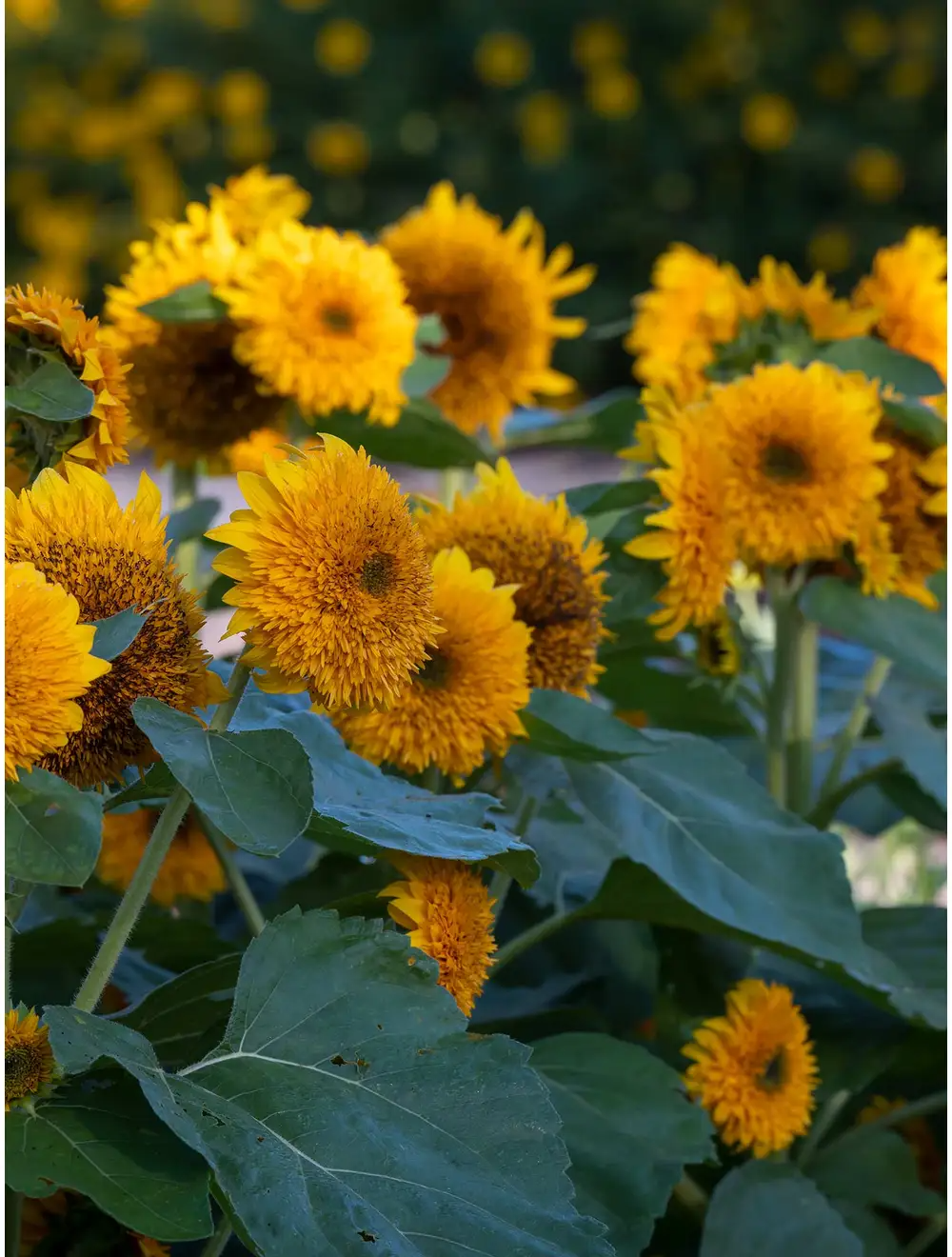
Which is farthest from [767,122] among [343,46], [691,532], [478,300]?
[691,532]

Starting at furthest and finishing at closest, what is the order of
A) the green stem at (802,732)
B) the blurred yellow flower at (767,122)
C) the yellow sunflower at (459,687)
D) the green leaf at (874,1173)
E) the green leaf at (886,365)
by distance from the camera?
the blurred yellow flower at (767,122) < the green stem at (802,732) < the green leaf at (886,365) < the green leaf at (874,1173) < the yellow sunflower at (459,687)

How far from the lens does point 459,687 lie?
945 millimetres

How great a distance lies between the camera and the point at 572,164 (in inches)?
203

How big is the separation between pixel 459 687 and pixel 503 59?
4554 mm

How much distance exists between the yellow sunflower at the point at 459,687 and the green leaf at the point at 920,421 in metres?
0.49

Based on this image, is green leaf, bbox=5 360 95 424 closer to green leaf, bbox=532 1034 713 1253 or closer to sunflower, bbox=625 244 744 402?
green leaf, bbox=532 1034 713 1253

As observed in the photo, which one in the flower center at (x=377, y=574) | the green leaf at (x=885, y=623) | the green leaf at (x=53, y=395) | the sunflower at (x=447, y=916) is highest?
the green leaf at (x=53, y=395)

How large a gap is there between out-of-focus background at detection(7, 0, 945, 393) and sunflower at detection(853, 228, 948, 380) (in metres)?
3.61

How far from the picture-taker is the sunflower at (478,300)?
1578mm

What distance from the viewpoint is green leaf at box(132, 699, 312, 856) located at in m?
0.71

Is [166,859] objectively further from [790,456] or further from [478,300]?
[478,300]

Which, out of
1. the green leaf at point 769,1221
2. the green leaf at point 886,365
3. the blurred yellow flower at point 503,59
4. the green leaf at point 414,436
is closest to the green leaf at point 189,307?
Answer: the green leaf at point 414,436

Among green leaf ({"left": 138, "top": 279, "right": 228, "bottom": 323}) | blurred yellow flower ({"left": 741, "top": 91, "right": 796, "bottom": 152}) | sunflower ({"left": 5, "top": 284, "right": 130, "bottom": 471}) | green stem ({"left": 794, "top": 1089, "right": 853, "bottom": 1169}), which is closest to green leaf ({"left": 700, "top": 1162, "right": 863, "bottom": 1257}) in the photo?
green stem ({"left": 794, "top": 1089, "right": 853, "bottom": 1169})

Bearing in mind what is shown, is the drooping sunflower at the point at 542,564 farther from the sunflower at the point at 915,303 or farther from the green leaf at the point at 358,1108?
the sunflower at the point at 915,303
